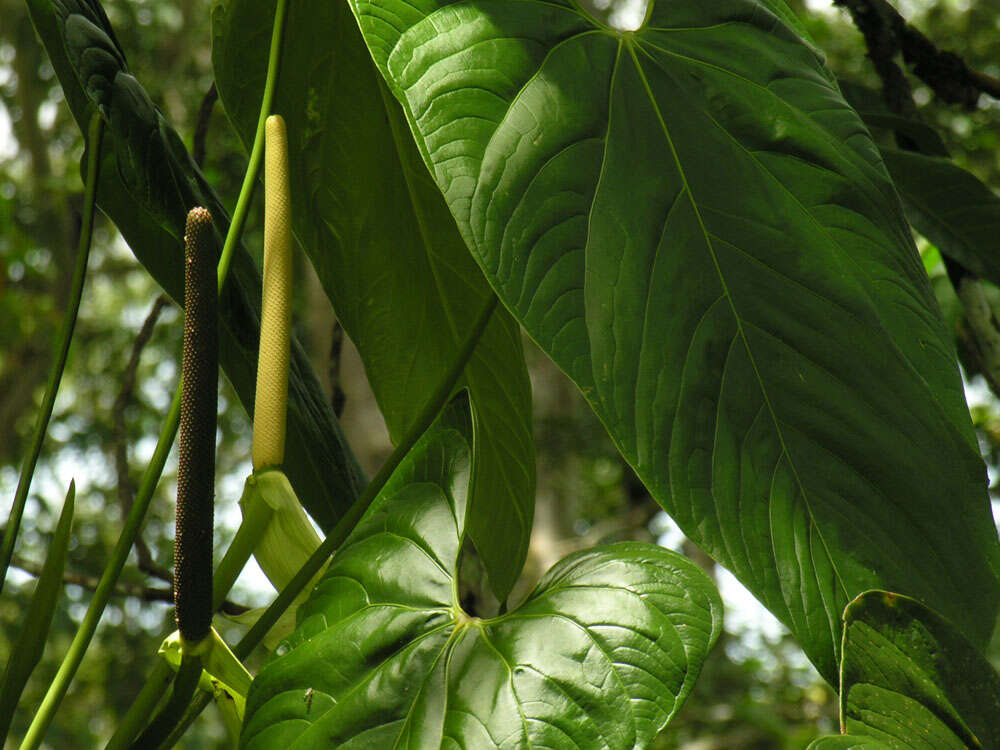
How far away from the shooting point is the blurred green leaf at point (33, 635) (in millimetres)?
368

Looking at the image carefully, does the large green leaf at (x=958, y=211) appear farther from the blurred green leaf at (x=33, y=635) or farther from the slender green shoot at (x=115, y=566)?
the blurred green leaf at (x=33, y=635)

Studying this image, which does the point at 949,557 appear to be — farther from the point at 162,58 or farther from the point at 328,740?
the point at 162,58

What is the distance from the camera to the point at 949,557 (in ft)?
1.06

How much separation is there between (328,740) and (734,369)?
0.61 feet

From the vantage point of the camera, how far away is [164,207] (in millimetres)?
442

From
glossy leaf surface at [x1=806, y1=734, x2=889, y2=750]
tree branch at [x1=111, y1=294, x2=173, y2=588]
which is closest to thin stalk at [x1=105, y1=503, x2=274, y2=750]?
glossy leaf surface at [x1=806, y1=734, x2=889, y2=750]


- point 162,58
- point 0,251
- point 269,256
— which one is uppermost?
point 162,58

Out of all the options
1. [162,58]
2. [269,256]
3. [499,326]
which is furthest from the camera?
[162,58]

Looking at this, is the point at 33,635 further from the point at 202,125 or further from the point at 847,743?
the point at 202,125

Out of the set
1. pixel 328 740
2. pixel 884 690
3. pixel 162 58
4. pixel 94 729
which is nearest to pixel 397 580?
pixel 328 740

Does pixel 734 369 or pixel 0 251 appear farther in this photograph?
pixel 0 251

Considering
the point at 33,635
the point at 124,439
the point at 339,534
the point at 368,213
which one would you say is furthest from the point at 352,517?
the point at 124,439

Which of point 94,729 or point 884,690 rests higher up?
point 94,729

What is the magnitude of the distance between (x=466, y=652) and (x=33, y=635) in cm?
18
